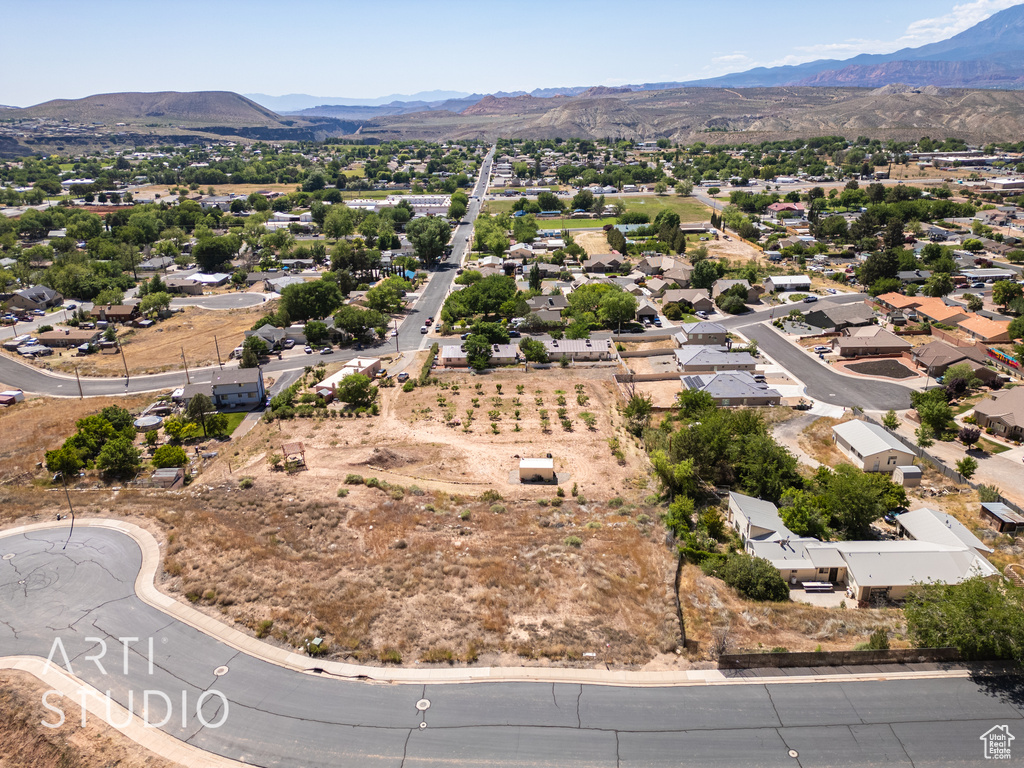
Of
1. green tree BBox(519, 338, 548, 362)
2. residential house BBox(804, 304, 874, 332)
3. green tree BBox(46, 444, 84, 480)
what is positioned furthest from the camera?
residential house BBox(804, 304, 874, 332)

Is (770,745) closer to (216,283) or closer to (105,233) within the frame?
(216,283)

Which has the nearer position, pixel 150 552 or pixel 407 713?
pixel 407 713

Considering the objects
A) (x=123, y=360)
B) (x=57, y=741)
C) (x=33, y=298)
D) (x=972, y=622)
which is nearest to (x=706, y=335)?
(x=972, y=622)

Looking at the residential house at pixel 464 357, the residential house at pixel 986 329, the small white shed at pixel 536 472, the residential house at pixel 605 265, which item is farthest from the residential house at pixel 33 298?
the residential house at pixel 986 329

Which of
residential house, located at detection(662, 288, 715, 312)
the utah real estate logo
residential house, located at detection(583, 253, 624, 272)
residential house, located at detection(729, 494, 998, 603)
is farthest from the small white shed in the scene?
residential house, located at detection(583, 253, 624, 272)

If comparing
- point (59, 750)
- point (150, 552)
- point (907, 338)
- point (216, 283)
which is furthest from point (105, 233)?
point (907, 338)

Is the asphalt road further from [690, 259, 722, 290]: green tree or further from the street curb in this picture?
[690, 259, 722, 290]: green tree

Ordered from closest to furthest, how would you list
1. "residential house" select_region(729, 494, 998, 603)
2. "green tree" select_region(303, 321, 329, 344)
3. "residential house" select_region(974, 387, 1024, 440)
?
"residential house" select_region(729, 494, 998, 603) < "residential house" select_region(974, 387, 1024, 440) < "green tree" select_region(303, 321, 329, 344)

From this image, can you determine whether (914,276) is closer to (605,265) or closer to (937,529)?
(605,265)
